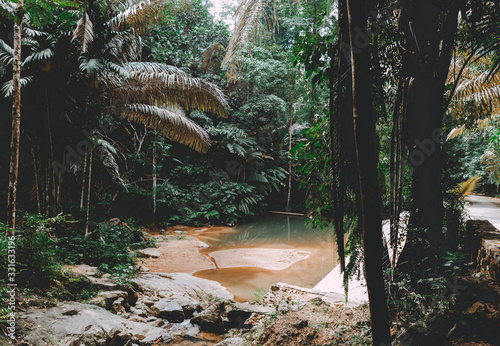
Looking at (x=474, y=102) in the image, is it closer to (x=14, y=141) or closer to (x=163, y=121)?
(x=163, y=121)

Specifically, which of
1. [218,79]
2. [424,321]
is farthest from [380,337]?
[218,79]

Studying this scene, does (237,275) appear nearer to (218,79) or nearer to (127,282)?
(127,282)

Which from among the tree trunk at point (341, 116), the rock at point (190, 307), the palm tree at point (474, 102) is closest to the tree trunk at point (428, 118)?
the tree trunk at point (341, 116)

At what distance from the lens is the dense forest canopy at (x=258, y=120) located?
7.34 feet

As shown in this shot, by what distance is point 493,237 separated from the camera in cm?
289

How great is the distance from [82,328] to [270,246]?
6.96 metres

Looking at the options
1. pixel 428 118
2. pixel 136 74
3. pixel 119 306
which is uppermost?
pixel 136 74

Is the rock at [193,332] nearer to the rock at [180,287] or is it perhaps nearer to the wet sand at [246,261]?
the rock at [180,287]

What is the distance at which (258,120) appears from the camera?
16.0 metres

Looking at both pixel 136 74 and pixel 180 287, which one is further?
pixel 136 74

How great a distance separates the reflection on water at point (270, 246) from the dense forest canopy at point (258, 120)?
1.29 meters

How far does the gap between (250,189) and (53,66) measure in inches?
383

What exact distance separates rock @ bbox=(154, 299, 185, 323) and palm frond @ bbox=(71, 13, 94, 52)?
5.48m

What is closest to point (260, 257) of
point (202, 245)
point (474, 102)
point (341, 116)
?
point (202, 245)
